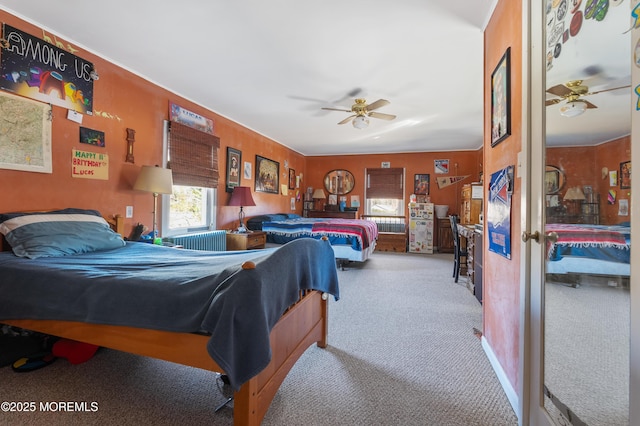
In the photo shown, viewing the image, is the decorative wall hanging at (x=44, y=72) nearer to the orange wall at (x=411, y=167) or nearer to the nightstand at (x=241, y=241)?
the nightstand at (x=241, y=241)

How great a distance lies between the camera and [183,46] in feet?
8.22

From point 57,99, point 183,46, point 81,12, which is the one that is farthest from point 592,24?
point 57,99

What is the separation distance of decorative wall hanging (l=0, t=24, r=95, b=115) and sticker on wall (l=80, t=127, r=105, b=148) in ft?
0.55

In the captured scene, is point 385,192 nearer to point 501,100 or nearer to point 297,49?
point 297,49

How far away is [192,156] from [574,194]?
384 centimetres

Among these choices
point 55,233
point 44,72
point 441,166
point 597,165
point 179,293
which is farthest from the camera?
point 441,166

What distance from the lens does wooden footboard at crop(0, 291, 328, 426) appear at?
47.3 inches

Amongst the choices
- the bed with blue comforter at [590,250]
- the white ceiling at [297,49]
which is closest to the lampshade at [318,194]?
the white ceiling at [297,49]

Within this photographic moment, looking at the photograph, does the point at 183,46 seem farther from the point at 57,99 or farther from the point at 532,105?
the point at 532,105

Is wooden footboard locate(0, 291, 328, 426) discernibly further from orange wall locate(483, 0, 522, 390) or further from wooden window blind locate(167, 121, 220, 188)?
wooden window blind locate(167, 121, 220, 188)

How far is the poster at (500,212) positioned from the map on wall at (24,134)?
3.38 m

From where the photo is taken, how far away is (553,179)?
123 cm

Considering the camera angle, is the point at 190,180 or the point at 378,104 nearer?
the point at 378,104

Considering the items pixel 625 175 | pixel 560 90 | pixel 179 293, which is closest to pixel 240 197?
pixel 179 293
